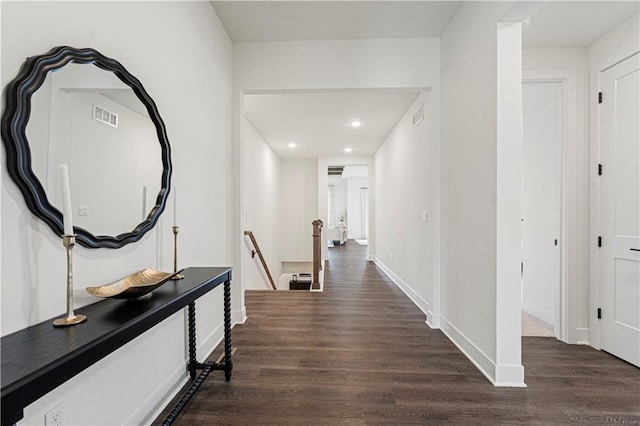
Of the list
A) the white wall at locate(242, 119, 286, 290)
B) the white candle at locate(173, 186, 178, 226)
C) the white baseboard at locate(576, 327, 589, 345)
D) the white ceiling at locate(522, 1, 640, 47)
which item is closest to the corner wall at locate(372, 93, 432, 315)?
the white ceiling at locate(522, 1, 640, 47)

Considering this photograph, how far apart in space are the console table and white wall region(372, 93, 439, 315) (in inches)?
102

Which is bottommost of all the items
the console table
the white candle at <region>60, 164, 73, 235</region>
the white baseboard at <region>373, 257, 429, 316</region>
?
the white baseboard at <region>373, 257, 429, 316</region>

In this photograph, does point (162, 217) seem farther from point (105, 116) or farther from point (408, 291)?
point (408, 291)

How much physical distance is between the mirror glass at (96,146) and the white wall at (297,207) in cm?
604

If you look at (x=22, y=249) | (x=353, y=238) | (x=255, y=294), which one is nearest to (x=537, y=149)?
(x=255, y=294)

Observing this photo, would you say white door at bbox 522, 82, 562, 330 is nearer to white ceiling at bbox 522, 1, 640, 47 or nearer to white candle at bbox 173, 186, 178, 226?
white ceiling at bbox 522, 1, 640, 47

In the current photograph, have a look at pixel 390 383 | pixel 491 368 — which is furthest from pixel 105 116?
pixel 491 368

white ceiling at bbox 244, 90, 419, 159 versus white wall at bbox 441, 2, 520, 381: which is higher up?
white ceiling at bbox 244, 90, 419, 159

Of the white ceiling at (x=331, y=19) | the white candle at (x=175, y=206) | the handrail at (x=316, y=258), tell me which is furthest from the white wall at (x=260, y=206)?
the white candle at (x=175, y=206)

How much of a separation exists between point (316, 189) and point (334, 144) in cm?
181

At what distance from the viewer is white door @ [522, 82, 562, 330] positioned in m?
3.11

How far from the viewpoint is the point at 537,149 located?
3289mm

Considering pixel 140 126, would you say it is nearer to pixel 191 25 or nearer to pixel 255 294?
pixel 191 25

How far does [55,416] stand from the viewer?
3.40ft
